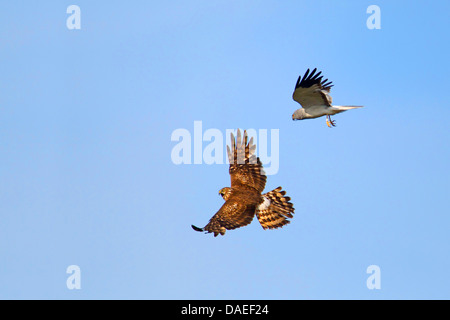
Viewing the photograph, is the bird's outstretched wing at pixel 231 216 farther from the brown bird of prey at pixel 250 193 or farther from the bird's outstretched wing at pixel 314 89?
the bird's outstretched wing at pixel 314 89

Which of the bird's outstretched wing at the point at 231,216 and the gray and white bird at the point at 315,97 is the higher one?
the gray and white bird at the point at 315,97

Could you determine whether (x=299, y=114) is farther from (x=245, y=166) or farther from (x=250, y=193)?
(x=250, y=193)

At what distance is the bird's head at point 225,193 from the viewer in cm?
2133

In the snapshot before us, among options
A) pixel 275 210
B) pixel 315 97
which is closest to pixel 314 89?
pixel 315 97

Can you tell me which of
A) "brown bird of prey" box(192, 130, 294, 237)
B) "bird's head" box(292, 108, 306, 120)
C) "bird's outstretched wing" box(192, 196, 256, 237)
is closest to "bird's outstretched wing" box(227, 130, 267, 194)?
"brown bird of prey" box(192, 130, 294, 237)

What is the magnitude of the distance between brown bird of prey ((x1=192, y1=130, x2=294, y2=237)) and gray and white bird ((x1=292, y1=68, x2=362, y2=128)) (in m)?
2.37

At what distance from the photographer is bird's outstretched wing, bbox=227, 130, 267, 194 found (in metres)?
21.7

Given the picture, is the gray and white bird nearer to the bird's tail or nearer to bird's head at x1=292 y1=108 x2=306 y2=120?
bird's head at x1=292 y1=108 x2=306 y2=120

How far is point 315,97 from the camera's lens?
74.9 feet

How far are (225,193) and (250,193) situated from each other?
28.3 inches

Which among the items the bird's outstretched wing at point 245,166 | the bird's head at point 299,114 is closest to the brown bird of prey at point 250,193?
the bird's outstretched wing at point 245,166
